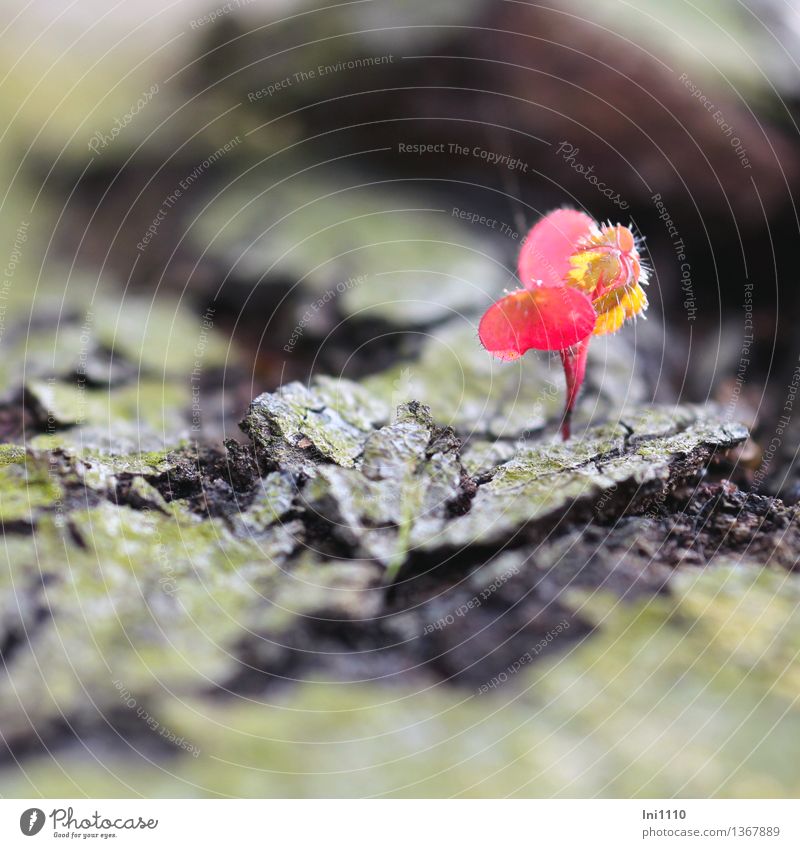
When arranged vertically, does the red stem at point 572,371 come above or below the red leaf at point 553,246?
below

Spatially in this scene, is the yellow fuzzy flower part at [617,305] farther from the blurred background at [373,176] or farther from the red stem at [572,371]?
the blurred background at [373,176]

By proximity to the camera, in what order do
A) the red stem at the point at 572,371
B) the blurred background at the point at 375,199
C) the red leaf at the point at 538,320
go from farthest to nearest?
the blurred background at the point at 375,199 < the red stem at the point at 572,371 < the red leaf at the point at 538,320

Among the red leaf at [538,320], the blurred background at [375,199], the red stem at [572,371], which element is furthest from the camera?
the blurred background at [375,199]

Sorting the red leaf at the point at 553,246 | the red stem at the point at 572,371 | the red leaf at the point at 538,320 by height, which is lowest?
the red stem at the point at 572,371

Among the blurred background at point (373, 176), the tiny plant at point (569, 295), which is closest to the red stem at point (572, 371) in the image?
the tiny plant at point (569, 295)

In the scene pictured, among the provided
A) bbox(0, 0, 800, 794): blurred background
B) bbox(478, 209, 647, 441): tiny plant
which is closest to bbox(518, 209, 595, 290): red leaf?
bbox(478, 209, 647, 441): tiny plant

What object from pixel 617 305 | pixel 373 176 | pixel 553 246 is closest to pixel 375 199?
pixel 373 176
